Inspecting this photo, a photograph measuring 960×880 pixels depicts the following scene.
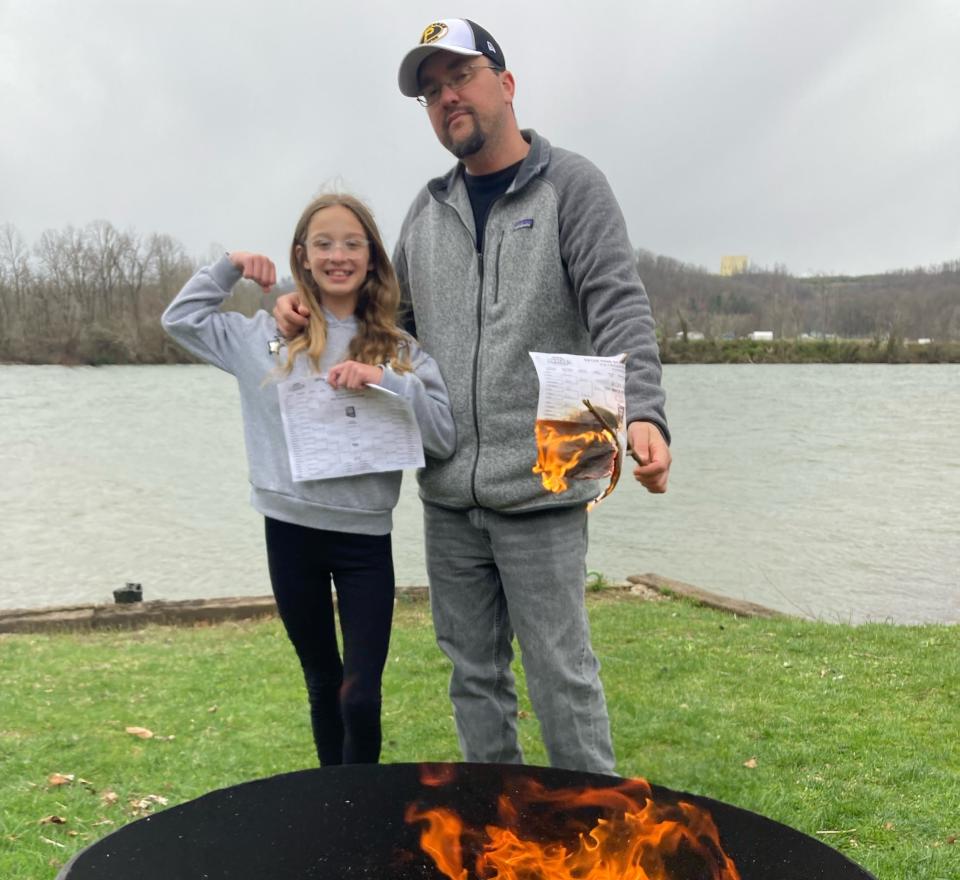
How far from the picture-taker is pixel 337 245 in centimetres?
238

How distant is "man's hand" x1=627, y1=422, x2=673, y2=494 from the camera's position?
179 cm

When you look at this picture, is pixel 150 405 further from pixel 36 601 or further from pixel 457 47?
pixel 457 47

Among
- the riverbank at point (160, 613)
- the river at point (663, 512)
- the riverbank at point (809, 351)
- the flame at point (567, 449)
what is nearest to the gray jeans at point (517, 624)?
the flame at point (567, 449)

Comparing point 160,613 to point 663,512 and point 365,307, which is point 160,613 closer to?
point 365,307

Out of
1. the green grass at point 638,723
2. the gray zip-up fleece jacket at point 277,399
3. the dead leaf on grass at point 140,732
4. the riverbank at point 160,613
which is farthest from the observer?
the riverbank at point 160,613

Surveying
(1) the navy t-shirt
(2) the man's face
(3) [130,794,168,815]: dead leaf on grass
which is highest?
(2) the man's face

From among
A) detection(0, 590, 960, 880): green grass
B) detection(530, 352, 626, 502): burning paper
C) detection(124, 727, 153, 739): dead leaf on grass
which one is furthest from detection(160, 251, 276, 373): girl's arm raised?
detection(124, 727, 153, 739): dead leaf on grass

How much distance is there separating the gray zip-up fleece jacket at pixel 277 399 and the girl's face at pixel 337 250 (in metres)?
0.11

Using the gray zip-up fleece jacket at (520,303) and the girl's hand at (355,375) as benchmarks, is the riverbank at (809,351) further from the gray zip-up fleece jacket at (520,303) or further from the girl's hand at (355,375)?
the girl's hand at (355,375)

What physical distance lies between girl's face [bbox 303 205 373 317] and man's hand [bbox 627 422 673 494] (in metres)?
0.95

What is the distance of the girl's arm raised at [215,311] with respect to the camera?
2.38 meters

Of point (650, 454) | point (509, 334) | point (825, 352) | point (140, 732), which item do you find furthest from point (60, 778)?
point (825, 352)

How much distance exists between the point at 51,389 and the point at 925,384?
124ft

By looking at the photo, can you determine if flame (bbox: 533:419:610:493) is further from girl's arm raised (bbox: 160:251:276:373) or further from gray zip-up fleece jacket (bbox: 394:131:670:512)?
girl's arm raised (bbox: 160:251:276:373)
